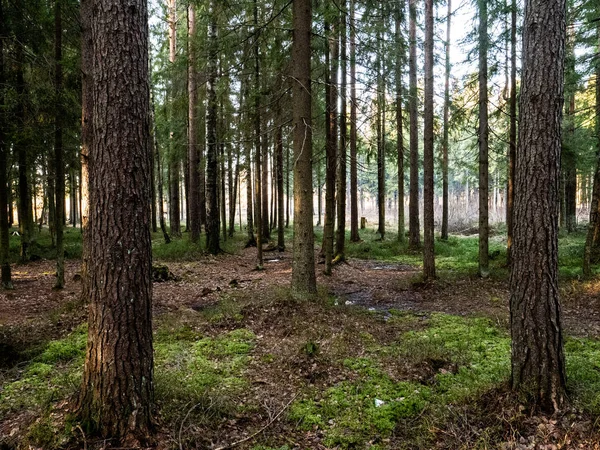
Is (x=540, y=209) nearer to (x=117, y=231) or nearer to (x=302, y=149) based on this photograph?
(x=117, y=231)

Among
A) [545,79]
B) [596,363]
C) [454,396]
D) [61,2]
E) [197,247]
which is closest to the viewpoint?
[545,79]

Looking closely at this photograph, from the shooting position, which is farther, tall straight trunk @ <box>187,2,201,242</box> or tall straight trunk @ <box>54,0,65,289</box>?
tall straight trunk @ <box>187,2,201,242</box>

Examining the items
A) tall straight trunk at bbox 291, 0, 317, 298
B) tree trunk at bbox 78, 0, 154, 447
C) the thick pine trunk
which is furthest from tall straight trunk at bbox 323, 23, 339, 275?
tree trunk at bbox 78, 0, 154, 447

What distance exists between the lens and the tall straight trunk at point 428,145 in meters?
Answer: 9.43

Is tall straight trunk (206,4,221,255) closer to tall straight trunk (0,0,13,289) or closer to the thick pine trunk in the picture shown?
the thick pine trunk

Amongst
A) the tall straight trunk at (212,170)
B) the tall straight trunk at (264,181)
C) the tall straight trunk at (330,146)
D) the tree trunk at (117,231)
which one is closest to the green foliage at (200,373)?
the tree trunk at (117,231)

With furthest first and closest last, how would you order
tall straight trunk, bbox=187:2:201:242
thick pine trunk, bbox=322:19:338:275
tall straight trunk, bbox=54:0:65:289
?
tall straight trunk, bbox=187:2:201:242 < thick pine trunk, bbox=322:19:338:275 < tall straight trunk, bbox=54:0:65:289

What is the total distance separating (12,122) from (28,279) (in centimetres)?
441

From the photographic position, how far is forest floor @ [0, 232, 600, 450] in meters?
3.46

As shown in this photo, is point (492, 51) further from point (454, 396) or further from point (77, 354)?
point (77, 354)

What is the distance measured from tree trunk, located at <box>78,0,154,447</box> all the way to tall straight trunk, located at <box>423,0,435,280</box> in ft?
26.1

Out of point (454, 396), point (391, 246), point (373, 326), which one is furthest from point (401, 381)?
point (391, 246)

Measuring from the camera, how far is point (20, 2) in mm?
9328

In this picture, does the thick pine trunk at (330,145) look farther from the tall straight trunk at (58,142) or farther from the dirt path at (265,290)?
the tall straight trunk at (58,142)
